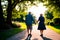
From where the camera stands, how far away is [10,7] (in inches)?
1436

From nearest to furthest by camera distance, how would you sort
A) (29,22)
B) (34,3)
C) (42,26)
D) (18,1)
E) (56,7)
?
1. (29,22)
2. (42,26)
3. (56,7)
4. (18,1)
5. (34,3)

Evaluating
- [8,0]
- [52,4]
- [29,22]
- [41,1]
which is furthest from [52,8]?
[29,22]

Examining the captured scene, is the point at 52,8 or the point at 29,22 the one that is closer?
the point at 29,22

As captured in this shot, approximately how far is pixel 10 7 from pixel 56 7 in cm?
1146

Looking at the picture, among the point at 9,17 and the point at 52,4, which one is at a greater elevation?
the point at 52,4

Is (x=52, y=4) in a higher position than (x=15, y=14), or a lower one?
higher

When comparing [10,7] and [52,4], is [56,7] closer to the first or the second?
[52,4]

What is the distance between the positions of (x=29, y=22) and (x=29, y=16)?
0.59 m

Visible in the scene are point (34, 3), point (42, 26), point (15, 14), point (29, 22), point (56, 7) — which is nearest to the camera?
point (29, 22)

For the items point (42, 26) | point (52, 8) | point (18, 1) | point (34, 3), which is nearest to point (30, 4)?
point (34, 3)

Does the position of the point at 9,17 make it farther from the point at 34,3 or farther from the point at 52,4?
the point at 52,4

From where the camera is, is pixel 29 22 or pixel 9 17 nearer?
pixel 29 22

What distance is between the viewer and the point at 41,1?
125 feet

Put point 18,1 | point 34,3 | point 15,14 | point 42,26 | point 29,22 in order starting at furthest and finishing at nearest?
point 15,14 < point 34,3 < point 18,1 < point 42,26 < point 29,22
